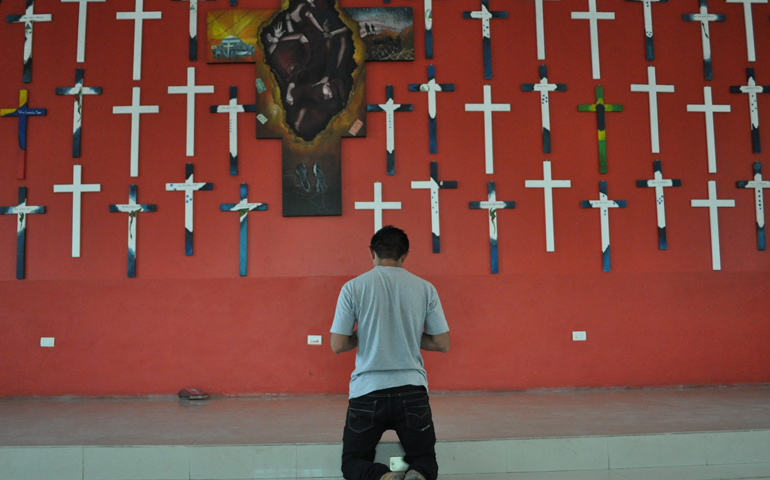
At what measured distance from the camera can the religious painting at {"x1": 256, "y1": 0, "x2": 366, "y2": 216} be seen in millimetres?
4082

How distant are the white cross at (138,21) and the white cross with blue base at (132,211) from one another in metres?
0.82

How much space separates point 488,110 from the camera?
4.20 metres

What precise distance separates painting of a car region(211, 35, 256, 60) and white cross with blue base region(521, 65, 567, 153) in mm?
1918

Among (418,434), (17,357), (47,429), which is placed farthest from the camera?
(17,357)

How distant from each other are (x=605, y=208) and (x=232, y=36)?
9.27 feet

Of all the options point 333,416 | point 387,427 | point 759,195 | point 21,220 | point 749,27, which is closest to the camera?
point 387,427

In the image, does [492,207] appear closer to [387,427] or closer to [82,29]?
[387,427]

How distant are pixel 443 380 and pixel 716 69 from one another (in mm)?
2957

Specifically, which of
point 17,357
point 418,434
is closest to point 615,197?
point 418,434

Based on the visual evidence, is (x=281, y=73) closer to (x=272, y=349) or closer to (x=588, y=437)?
(x=272, y=349)

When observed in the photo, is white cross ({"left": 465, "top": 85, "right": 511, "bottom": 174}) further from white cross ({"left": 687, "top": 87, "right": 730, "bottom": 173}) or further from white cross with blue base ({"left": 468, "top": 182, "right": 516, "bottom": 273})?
white cross ({"left": 687, "top": 87, "right": 730, "bottom": 173})

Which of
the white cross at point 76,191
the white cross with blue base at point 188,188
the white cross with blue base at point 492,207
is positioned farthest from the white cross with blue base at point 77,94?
the white cross with blue base at point 492,207

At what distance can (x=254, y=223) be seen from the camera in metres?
4.09

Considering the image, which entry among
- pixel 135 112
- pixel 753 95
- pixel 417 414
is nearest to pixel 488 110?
pixel 753 95
